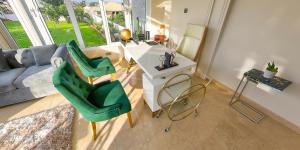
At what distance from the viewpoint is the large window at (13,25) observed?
7.39ft

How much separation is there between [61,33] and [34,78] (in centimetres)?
134

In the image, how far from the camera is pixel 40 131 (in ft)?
5.16

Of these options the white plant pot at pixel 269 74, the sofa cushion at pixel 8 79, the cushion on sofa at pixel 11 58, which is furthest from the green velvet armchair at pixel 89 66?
the white plant pot at pixel 269 74

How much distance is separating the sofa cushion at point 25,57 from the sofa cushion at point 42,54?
168 millimetres

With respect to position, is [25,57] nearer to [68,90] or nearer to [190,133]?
[68,90]

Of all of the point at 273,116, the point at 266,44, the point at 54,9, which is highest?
the point at 54,9

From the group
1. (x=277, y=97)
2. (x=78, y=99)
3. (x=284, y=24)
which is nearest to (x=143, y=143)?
(x=78, y=99)

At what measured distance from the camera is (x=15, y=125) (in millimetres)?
1656

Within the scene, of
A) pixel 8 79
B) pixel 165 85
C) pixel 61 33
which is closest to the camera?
pixel 165 85

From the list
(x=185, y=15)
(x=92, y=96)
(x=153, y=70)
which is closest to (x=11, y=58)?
(x=92, y=96)

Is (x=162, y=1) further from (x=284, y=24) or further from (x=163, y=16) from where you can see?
(x=284, y=24)

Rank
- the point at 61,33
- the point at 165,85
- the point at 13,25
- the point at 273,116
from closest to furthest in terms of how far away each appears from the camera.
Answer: the point at 165,85 < the point at 273,116 < the point at 13,25 < the point at 61,33

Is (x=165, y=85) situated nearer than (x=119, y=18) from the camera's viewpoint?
Yes

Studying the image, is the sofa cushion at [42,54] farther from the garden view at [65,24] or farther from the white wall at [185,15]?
the white wall at [185,15]
